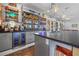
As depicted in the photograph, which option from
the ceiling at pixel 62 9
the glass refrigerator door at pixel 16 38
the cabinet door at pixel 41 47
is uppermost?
the ceiling at pixel 62 9

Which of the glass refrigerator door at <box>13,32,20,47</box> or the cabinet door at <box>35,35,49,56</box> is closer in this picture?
the glass refrigerator door at <box>13,32,20,47</box>

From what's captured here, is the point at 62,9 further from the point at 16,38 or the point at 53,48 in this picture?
the point at 16,38

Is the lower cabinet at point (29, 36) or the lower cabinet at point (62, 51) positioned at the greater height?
the lower cabinet at point (29, 36)

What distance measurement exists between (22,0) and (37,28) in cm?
47

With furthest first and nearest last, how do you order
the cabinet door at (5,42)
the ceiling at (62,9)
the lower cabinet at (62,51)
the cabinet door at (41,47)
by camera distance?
the cabinet door at (41,47) → the cabinet door at (5,42) → the ceiling at (62,9) → the lower cabinet at (62,51)

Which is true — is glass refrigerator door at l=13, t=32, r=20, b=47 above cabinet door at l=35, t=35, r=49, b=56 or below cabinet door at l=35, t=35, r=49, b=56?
above

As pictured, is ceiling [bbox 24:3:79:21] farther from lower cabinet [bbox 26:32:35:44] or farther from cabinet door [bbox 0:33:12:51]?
cabinet door [bbox 0:33:12:51]

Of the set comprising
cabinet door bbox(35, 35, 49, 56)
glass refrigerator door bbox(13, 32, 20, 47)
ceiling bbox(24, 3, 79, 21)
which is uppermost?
ceiling bbox(24, 3, 79, 21)

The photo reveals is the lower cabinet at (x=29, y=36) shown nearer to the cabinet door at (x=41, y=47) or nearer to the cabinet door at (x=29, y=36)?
the cabinet door at (x=29, y=36)

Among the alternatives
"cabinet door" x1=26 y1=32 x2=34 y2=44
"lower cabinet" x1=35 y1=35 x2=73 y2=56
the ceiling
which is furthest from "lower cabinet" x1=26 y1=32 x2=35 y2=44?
the ceiling

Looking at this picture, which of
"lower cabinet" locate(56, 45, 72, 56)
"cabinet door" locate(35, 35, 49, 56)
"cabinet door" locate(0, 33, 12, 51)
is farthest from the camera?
"cabinet door" locate(35, 35, 49, 56)

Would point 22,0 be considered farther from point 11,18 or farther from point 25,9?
point 11,18

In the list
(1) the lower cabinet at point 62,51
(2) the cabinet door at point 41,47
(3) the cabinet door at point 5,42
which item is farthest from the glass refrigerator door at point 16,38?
(1) the lower cabinet at point 62,51

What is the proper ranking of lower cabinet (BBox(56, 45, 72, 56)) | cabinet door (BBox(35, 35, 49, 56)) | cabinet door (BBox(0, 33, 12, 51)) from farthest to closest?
1. cabinet door (BBox(35, 35, 49, 56))
2. cabinet door (BBox(0, 33, 12, 51))
3. lower cabinet (BBox(56, 45, 72, 56))
